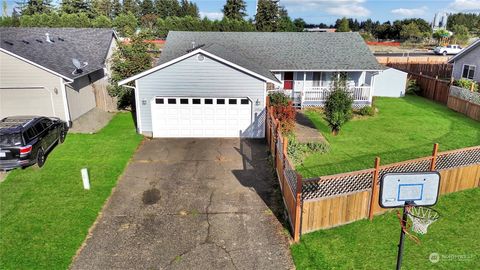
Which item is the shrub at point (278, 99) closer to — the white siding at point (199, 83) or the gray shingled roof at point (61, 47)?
the white siding at point (199, 83)

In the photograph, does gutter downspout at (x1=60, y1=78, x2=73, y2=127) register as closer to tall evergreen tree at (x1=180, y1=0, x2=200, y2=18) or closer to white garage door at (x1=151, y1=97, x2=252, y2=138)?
white garage door at (x1=151, y1=97, x2=252, y2=138)

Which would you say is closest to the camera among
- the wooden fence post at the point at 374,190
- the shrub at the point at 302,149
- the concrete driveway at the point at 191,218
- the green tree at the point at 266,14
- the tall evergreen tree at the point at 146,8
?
the concrete driveway at the point at 191,218

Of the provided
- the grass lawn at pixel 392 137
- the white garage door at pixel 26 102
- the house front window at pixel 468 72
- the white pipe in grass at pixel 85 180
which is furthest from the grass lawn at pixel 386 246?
the house front window at pixel 468 72

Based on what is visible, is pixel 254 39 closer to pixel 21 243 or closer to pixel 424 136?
pixel 424 136

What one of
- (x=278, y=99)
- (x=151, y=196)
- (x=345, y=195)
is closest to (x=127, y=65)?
(x=278, y=99)

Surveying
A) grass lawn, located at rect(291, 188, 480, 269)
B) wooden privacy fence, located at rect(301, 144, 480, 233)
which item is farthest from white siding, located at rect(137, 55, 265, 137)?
grass lawn, located at rect(291, 188, 480, 269)

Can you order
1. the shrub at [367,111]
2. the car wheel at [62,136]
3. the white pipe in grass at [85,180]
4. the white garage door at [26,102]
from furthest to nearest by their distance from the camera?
the shrub at [367,111]
the white garage door at [26,102]
the car wheel at [62,136]
the white pipe in grass at [85,180]

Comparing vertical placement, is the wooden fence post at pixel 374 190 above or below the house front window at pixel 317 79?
below
